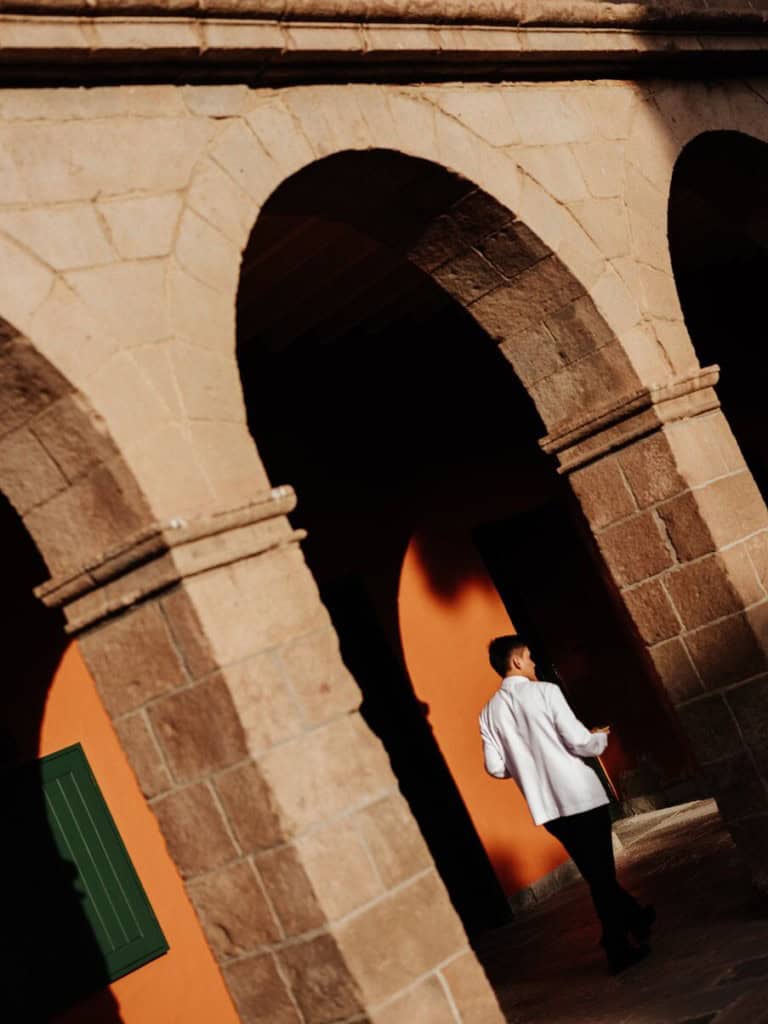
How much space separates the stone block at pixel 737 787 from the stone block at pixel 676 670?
0.30 m

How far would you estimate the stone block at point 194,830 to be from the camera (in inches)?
138

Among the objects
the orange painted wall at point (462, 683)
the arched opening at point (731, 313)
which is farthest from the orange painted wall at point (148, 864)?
the arched opening at point (731, 313)

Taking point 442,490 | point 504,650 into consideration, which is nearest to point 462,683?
point 442,490

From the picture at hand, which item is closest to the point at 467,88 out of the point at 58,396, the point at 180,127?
the point at 180,127

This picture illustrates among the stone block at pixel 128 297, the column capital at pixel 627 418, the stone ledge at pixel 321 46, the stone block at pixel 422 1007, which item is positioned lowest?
the stone block at pixel 422 1007

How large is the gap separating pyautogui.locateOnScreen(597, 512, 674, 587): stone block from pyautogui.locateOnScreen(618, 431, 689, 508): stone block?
0.29ft

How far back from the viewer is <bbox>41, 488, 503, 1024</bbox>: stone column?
11.2 ft

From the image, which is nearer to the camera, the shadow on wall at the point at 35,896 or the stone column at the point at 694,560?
the stone column at the point at 694,560

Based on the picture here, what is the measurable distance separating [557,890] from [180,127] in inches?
193

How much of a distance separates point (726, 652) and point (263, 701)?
225 centimetres

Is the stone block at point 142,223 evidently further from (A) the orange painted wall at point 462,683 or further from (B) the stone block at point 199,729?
(A) the orange painted wall at point 462,683

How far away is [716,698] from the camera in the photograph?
5.06 metres

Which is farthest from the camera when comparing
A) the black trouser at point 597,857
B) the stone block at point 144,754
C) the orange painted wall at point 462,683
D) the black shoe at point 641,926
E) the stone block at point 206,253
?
the orange painted wall at point 462,683

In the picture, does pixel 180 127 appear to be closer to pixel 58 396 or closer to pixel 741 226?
pixel 58 396
